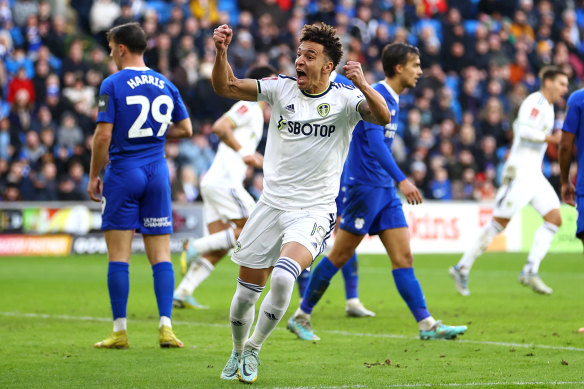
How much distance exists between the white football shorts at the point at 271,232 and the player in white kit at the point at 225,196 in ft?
14.0

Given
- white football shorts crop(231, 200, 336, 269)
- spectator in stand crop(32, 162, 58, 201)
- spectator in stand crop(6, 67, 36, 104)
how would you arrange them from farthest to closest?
1. spectator in stand crop(6, 67, 36, 104)
2. spectator in stand crop(32, 162, 58, 201)
3. white football shorts crop(231, 200, 336, 269)

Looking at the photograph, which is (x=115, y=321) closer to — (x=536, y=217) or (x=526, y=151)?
(x=526, y=151)

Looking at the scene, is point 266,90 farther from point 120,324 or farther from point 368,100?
point 120,324

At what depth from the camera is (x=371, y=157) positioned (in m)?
8.55

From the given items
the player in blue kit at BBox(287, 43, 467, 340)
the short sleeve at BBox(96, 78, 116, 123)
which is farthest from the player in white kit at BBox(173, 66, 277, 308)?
the short sleeve at BBox(96, 78, 116, 123)

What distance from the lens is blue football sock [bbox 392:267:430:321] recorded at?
8156 mm

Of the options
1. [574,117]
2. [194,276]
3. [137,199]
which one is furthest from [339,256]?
[194,276]

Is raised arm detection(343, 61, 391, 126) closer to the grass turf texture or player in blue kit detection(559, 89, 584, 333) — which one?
the grass turf texture

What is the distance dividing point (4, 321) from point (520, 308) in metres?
5.42

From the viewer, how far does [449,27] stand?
86.4ft

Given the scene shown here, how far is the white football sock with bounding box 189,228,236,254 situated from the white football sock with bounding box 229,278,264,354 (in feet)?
14.9

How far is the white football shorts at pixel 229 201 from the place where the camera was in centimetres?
1105

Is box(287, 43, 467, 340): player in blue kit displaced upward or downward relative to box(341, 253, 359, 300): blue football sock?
upward

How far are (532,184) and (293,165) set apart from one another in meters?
6.95
